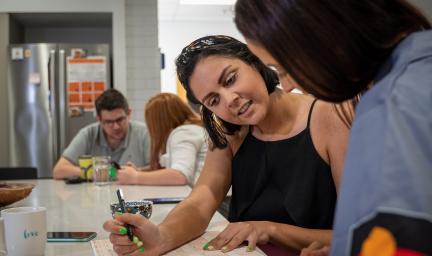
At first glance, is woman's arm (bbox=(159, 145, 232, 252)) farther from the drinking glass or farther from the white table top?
the drinking glass

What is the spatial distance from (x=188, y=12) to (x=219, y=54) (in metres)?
5.83

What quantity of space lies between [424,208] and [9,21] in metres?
4.89

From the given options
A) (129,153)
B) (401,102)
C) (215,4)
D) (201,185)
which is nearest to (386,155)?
(401,102)

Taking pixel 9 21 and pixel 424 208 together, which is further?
pixel 9 21

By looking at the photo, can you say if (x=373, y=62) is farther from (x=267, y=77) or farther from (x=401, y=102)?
(x=267, y=77)

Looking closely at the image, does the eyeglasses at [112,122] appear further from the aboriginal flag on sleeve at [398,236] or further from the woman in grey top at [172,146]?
the aboriginal flag on sleeve at [398,236]

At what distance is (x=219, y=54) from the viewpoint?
52.7 inches

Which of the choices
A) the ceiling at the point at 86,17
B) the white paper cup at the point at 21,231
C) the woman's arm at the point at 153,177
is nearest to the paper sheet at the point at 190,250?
the white paper cup at the point at 21,231

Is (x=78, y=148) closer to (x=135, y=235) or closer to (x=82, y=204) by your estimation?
(x=82, y=204)

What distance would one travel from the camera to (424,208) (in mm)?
444

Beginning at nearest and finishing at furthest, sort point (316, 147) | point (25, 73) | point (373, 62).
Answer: point (373, 62)
point (316, 147)
point (25, 73)

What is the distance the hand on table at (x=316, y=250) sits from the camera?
40.3 inches

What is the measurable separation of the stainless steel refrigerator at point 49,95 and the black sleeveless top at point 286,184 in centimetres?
336

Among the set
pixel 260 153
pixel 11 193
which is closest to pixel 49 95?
pixel 11 193
